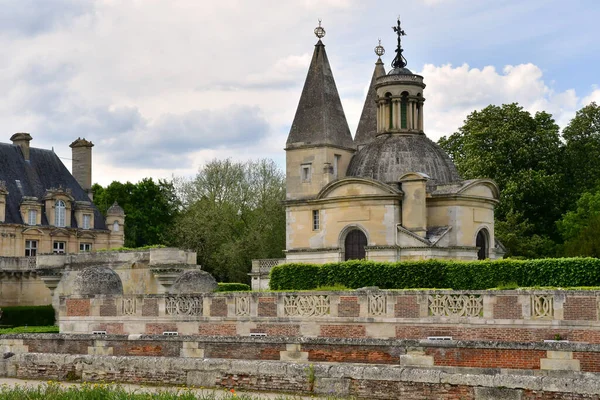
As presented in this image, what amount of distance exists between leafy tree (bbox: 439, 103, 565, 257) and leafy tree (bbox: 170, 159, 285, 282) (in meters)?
13.2

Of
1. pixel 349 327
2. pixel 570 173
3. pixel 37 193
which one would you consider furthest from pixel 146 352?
pixel 570 173

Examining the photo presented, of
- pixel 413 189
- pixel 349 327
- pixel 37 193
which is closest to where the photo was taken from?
pixel 349 327

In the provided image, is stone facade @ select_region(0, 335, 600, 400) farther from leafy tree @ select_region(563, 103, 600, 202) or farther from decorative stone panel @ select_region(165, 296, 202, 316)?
leafy tree @ select_region(563, 103, 600, 202)

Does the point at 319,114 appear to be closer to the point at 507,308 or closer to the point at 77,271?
the point at 77,271

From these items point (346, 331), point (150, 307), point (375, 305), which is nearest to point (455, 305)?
point (375, 305)

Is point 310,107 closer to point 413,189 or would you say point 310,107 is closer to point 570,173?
point 413,189

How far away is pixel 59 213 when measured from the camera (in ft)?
178

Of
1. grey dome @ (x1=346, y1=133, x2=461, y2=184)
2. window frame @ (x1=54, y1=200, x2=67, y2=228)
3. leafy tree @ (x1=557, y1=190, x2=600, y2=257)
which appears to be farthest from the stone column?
window frame @ (x1=54, y1=200, x2=67, y2=228)

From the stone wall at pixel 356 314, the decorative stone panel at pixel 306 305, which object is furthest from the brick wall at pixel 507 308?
the decorative stone panel at pixel 306 305

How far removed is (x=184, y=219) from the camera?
62.2 m

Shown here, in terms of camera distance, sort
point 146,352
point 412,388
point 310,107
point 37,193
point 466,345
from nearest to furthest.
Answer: point 412,388 < point 466,345 < point 146,352 < point 310,107 < point 37,193

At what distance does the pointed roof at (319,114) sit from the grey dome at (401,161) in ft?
4.75

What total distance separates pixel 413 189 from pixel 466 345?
23811 millimetres

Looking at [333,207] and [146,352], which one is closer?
[146,352]
